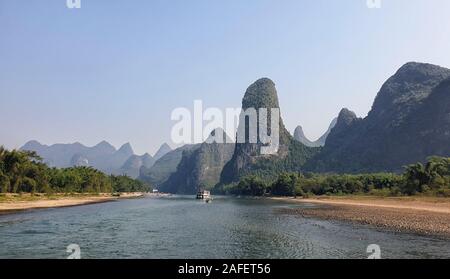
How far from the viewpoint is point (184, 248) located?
29016 mm

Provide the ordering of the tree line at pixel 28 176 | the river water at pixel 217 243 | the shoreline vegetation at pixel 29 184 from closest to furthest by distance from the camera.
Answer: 1. the river water at pixel 217 243
2. the shoreline vegetation at pixel 29 184
3. the tree line at pixel 28 176

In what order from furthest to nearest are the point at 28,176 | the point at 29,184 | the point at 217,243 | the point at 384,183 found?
1. the point at 384,183
2. the point at 28,176
3. the point at 29,184
4. the point at 217,243

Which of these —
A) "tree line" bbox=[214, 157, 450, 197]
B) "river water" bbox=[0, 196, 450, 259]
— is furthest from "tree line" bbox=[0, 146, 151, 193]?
"tree line" bbox=[214, 157, 450, 197]

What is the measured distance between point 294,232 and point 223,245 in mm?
10756

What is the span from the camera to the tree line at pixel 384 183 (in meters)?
93.4

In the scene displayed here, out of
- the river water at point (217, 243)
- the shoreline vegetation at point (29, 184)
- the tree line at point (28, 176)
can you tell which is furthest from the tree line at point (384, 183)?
the tree line at point (28, 176)

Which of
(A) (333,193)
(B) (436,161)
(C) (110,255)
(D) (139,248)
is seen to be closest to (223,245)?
(D) (139,248)

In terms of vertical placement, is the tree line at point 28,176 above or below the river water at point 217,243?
above

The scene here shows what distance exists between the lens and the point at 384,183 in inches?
4988

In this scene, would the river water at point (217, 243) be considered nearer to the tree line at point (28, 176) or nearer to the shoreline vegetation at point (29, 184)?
the shoreline vegetation at point (29, 184)

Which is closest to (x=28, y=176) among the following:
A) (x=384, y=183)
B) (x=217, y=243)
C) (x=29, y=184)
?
(x=29, y=184)

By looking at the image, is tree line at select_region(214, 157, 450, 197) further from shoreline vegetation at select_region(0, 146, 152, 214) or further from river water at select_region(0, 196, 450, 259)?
shoreline vegetation at select_region(0, 146, 152, 214)

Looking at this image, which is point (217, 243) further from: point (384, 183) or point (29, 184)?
point (384, 183)
